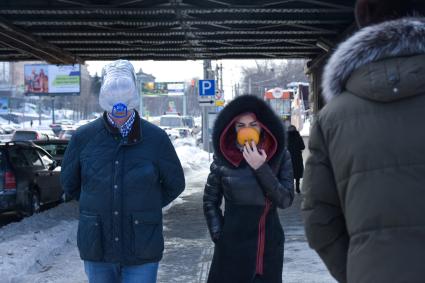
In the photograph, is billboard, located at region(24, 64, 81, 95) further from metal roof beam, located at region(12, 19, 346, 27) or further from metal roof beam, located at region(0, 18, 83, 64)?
metal roof beam, located at region(12, 19, 346, 27)

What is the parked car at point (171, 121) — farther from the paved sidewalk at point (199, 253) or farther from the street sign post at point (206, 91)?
the paved sidewalk at point (199, 253)

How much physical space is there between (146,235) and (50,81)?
56.9 meters

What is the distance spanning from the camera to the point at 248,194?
4145mm

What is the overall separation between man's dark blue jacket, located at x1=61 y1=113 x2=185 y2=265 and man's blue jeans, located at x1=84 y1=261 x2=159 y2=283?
5 cm

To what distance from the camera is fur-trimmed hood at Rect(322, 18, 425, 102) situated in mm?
2125

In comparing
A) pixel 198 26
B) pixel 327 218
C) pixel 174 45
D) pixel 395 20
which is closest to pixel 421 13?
pixel 395 20

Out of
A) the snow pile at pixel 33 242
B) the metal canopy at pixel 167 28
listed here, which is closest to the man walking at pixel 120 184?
the snow pile at pixel 33 242

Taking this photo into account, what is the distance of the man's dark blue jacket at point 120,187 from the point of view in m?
3.56

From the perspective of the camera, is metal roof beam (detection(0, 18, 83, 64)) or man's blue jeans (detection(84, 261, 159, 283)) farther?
metal roof beam (detection(0, 18, 83, 64))

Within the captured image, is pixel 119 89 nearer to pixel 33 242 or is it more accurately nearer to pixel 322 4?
pixel 33 242

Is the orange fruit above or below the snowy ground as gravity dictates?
above

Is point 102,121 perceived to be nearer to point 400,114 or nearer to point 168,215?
point 400,114

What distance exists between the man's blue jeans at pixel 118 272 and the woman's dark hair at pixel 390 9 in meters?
2.04

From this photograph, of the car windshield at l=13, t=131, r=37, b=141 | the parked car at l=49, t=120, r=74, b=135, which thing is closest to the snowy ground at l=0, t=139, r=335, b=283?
the car windshield at l=13, t=131, r=37, b=141
